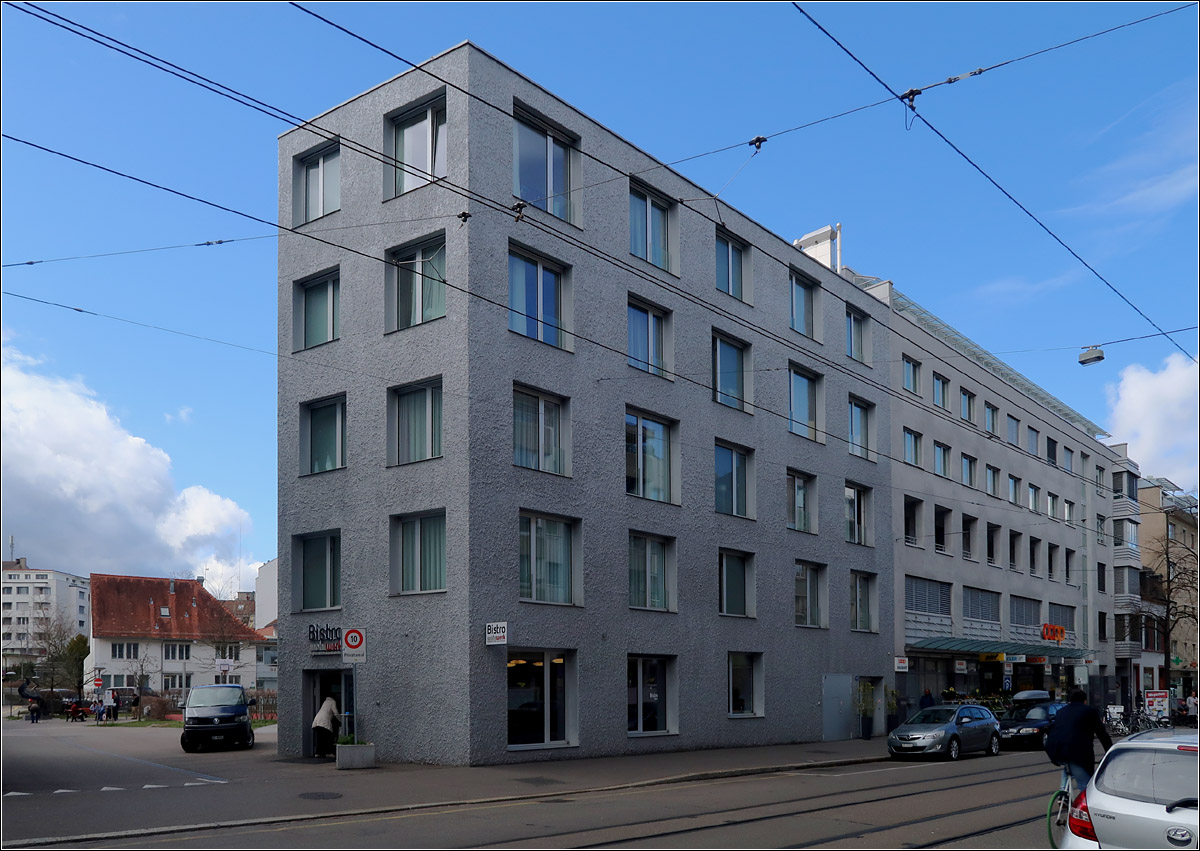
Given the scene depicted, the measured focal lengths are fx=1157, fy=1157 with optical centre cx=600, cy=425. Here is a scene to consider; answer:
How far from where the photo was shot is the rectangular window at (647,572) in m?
27.6

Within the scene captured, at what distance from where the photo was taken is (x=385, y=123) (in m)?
26.4

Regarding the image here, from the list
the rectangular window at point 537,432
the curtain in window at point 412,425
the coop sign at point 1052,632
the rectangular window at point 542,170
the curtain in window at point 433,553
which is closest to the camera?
the curtain in window at point 433,553

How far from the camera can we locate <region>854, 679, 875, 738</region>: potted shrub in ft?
118

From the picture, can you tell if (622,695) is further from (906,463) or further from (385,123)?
(906,463)

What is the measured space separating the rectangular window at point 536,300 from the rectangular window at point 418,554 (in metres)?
4.63

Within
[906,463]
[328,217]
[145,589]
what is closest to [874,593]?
[906,463]

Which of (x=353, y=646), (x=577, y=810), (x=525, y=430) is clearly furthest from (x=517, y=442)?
(x=577, y=810)

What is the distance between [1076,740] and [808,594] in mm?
22512

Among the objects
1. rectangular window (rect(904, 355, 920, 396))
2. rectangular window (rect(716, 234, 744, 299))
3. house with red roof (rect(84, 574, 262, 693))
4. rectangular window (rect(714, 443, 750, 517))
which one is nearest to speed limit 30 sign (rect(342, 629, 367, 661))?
rectangular window (rect(714, 443, 750, 517))

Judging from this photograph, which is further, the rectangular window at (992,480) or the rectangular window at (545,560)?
the rectangular window at (992,480)

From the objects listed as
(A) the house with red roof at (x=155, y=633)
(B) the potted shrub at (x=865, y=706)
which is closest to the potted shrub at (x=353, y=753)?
(B) the potted shrub at (x=865, y=706)

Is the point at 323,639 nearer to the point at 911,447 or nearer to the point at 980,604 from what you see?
the point at 911,447

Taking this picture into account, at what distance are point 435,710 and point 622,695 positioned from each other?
4857 millimetres

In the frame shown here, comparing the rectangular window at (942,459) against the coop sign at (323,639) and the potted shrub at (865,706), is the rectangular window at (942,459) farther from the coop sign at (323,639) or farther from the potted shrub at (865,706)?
the coop sign at (323,639)
